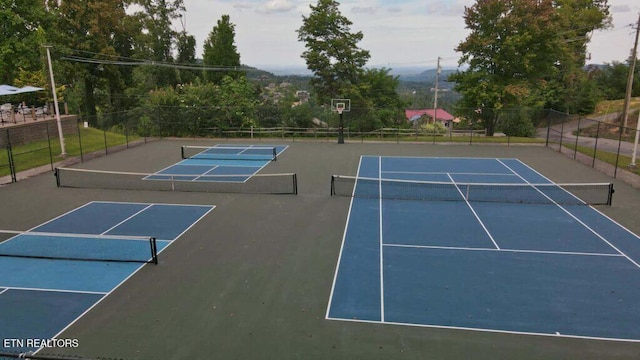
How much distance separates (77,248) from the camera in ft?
36.8

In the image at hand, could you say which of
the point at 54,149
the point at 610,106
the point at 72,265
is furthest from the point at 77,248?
the point at 610,106

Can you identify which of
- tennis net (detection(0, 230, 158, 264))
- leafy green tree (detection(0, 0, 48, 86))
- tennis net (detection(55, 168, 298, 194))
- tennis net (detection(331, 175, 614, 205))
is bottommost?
tennis net (detection(0, 230, 158, 264))

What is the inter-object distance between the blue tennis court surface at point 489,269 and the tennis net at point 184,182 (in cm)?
384

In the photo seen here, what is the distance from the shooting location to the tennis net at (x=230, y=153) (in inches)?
A: 960

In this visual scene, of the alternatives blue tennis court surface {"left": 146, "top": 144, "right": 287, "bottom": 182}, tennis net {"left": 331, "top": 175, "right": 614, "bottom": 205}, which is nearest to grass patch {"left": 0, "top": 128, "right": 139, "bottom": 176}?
blue tennis court surface {"left": 146, "top": 144, "right": 287, "bottom": 182}

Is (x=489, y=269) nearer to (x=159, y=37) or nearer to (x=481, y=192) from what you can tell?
(x=481, y=192)

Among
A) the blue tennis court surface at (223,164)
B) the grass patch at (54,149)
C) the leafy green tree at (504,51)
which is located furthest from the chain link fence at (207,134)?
the blue tennis court surface at (223,164)

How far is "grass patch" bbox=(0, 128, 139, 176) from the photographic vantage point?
2152cm

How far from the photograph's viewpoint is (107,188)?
1764 cm

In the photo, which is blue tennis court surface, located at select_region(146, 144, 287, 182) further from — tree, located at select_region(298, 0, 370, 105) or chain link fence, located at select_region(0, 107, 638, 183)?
tree, located at select_region(298, 0, 370, 105)

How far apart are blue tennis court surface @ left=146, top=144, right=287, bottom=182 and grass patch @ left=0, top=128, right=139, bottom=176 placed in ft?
18.4

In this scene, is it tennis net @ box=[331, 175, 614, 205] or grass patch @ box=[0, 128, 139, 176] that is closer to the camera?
tennis net @ box=[331, 175, 614, 205]

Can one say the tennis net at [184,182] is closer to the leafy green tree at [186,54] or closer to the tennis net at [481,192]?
the tennis net at [481,192]

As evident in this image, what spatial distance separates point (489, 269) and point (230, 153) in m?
18.8
